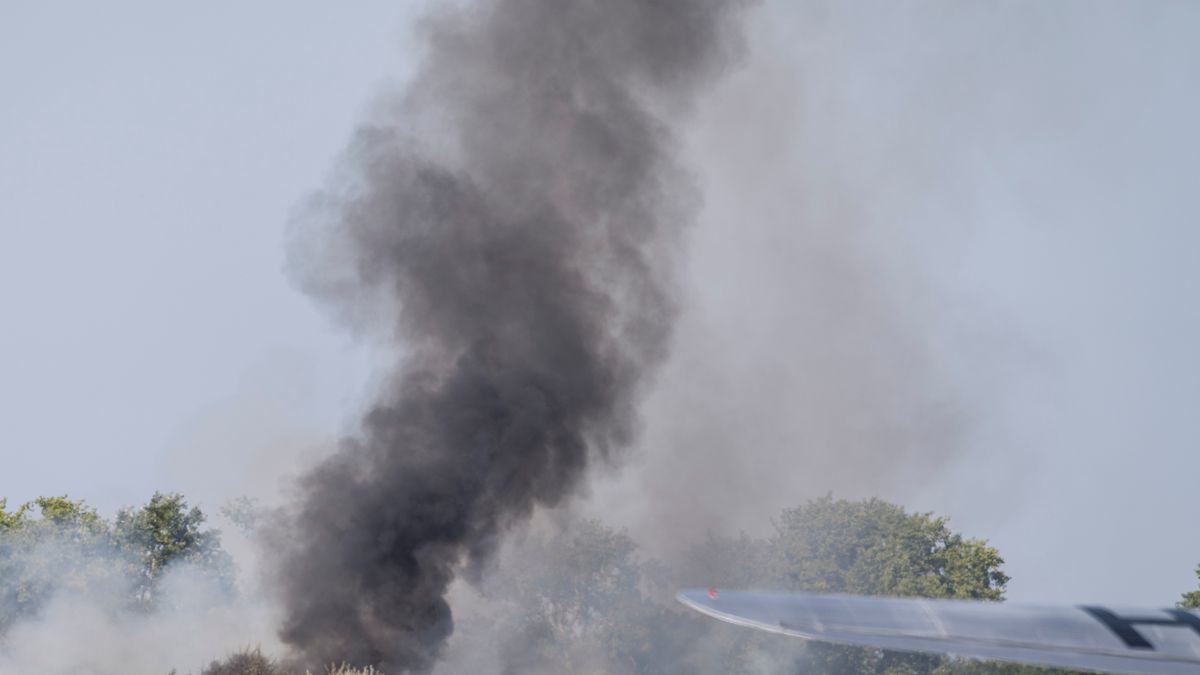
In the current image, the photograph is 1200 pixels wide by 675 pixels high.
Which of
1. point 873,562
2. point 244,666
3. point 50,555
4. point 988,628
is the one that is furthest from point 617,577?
point 988,628

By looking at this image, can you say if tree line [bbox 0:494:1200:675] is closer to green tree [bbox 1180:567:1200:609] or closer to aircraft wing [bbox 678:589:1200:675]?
green tree [bbox 1180:567:1200:609]

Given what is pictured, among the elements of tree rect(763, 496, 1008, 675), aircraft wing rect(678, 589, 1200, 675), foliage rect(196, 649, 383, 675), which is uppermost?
tree rect(763, 496, 1008, 675)

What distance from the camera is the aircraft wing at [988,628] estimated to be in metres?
9.19

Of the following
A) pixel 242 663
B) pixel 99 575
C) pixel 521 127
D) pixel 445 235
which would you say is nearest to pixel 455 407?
pixel 445 235

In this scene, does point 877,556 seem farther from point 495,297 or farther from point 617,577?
point 495,297

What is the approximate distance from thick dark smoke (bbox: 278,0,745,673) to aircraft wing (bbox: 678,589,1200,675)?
23724 millimetres

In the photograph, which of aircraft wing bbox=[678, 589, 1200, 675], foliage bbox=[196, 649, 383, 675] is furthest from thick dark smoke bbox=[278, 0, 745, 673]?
aircraft wing bbox=[678, 589, 1200, 675]

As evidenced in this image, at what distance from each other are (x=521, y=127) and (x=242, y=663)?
26897 millimetres

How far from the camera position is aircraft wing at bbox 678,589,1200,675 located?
362 inches

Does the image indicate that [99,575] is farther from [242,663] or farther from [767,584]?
[767,584]

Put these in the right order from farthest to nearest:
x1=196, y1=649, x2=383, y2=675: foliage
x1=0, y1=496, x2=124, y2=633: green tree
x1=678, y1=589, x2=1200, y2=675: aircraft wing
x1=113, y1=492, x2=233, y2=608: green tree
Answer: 1. x1=113, y1=492, x2=233, y2=608: green tree
2. x1=0, y1=496, x2=124, y2=633: green tree
3. x1=196, y1=649, x2=383, y2=675: foliage
4. x1=678, y1=589, x2=1200, y2=675: aircraft wing

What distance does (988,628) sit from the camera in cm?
960

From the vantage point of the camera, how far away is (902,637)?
30.8ft

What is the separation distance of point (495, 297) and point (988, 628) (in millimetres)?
30548
